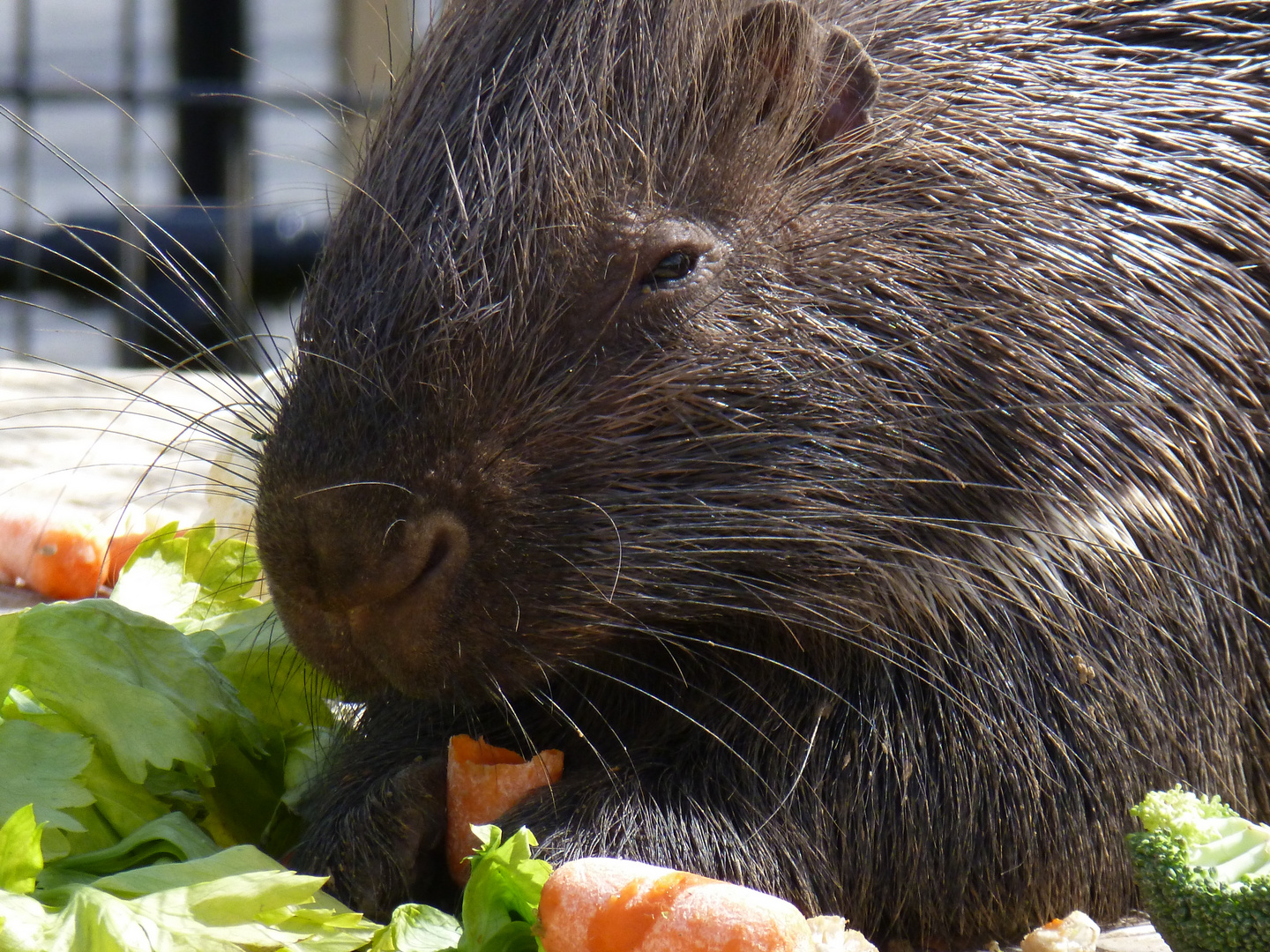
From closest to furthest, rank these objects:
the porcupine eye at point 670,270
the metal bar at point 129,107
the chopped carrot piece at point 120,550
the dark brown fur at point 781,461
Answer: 1. the dark brown fur at point 781,461
2. the porcupine eye at point 670,270
3. the chopped carrot piece at point 120,550
4. the metal bar at point 129,107

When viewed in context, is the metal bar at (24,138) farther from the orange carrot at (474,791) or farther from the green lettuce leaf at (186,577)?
the orange carrot at (474,791)

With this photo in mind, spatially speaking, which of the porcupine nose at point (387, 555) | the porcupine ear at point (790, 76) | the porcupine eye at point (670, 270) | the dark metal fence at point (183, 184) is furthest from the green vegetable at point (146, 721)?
the dark metal fence at point (183, 184)

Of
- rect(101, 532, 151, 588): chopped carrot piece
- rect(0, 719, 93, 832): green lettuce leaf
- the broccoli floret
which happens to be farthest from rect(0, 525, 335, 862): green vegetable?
the broccoli floret

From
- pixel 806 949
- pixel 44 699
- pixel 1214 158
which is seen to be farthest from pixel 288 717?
pixel 1214 158

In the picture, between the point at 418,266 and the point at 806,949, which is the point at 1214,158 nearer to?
the point at 418,266

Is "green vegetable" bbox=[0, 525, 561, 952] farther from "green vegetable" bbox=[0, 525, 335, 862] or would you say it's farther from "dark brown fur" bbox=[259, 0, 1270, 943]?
"dark brown fur" bbox=[259, 0, 1270, 943]
